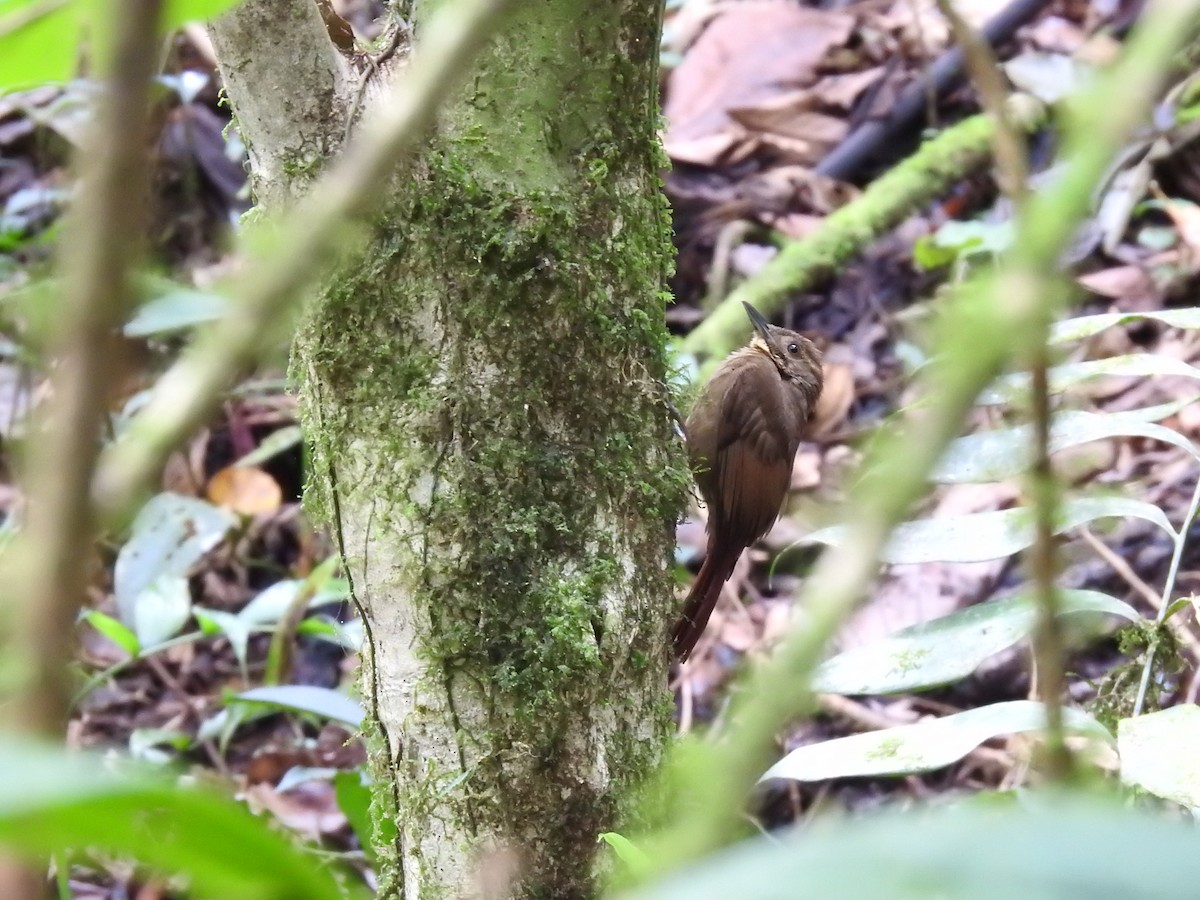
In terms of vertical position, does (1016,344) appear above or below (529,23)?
below

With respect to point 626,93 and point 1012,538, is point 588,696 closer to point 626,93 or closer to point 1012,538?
point 1012,538

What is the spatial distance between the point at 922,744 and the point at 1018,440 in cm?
60

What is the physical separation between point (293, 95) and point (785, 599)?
258cm

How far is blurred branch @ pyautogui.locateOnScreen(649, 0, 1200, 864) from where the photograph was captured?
398mm

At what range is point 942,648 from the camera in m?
1.75

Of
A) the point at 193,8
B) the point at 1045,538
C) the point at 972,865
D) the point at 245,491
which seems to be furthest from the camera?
the point at 245,491

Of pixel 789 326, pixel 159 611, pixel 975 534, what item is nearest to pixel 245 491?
pixel 159 611

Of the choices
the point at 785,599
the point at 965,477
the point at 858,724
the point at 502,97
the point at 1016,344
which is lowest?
the point at 858,724

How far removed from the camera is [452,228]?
1.91 meters

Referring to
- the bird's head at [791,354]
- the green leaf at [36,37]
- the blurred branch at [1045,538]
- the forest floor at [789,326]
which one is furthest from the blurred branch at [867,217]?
the blurred branch at [1045,538]

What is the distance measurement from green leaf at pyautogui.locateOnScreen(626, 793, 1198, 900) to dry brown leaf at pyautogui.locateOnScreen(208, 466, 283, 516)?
4.25 meters

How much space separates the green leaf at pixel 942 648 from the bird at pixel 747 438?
1.21 m

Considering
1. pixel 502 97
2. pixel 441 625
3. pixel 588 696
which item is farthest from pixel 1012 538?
pixel 502 97

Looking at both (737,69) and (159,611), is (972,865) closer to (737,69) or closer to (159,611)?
(159,611)
